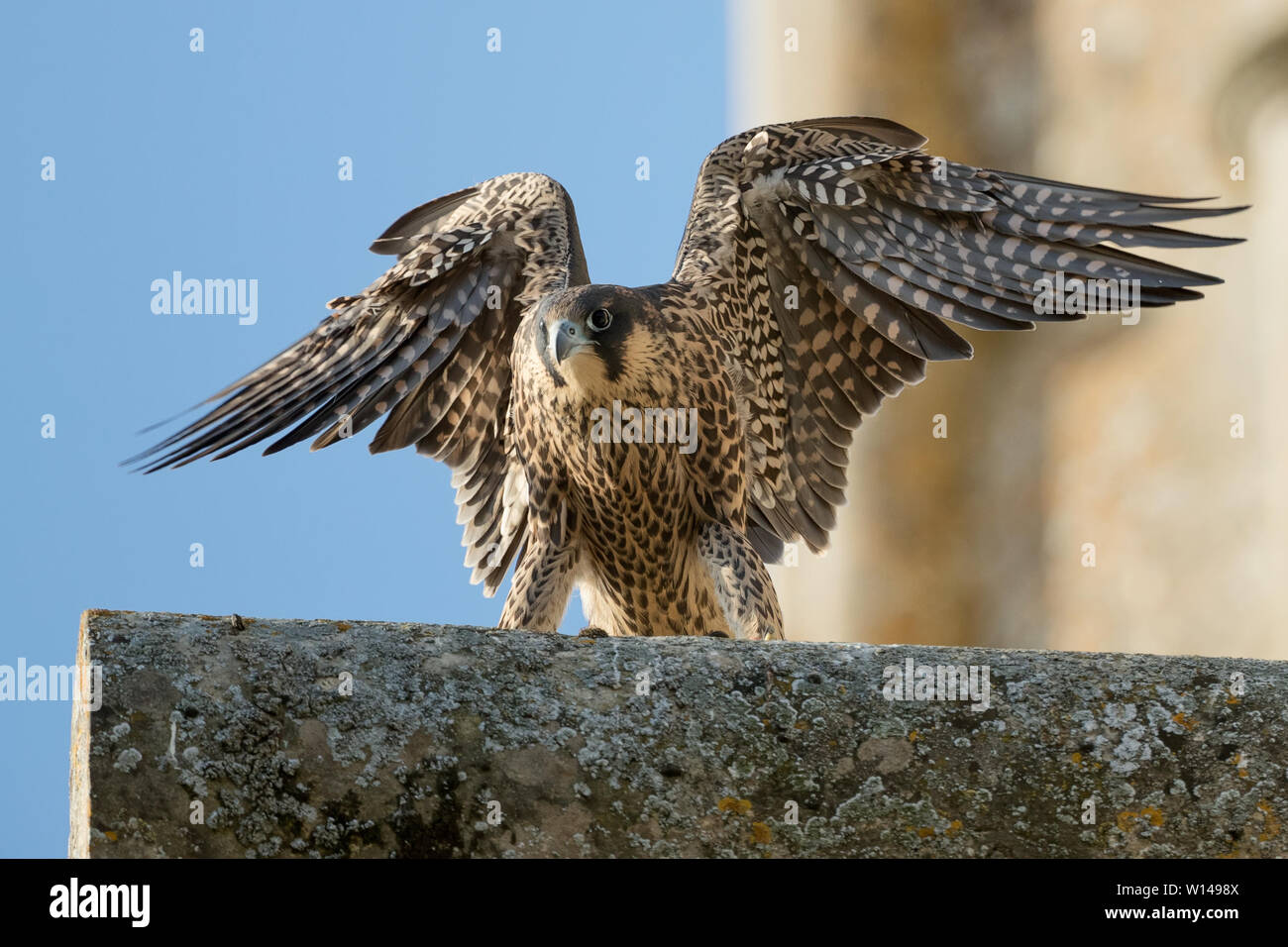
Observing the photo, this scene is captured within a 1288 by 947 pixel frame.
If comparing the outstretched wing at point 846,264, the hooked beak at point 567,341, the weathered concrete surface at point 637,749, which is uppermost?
the outstretched wing at point 846,264

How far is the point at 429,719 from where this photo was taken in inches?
101

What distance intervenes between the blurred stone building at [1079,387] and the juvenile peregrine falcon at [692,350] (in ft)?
9.39


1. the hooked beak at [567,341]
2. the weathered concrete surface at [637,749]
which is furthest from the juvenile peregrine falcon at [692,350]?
the weathered concrete surface at [637,749]

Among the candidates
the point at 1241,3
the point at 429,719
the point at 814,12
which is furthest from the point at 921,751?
the point at 814,12

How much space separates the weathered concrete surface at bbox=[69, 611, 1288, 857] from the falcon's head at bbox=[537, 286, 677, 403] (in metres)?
1.76

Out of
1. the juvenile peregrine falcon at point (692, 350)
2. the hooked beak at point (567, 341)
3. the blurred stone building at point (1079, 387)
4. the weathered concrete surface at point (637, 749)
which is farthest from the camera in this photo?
the blurred stone building at point (1079, 387)

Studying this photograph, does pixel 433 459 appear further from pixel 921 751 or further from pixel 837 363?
pixel 921 751

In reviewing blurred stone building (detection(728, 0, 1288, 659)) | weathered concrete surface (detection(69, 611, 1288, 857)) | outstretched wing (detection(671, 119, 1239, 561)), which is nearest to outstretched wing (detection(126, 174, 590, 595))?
outstretched wing (detection(671, 119, 1239, 561))

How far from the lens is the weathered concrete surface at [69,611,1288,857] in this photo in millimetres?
2449

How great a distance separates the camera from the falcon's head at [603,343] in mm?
4496

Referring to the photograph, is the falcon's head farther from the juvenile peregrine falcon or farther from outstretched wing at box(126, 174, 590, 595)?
outstretched wing at box(126, 174, 590, 595)

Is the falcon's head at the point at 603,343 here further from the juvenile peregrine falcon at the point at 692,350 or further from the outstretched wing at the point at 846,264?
the outstretched wing at the point at 846,264

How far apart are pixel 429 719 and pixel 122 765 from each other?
48 cm

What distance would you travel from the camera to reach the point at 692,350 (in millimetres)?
4727
